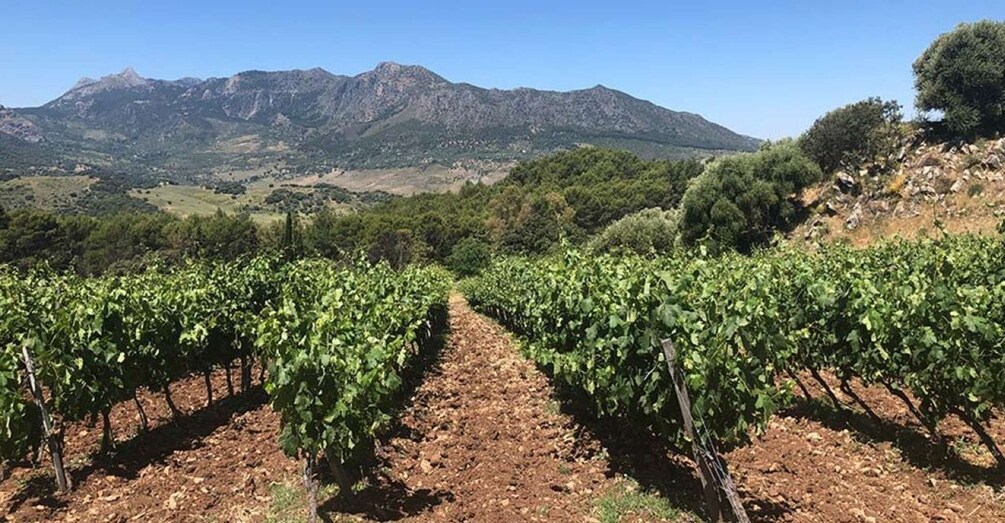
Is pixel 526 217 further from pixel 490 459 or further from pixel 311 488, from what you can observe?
pixel 311 488

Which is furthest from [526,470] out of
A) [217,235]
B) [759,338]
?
[217,235]

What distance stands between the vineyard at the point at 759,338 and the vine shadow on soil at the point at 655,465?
440 mm

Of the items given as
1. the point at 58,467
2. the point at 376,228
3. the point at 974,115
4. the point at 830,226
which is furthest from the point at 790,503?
the point at 376,228

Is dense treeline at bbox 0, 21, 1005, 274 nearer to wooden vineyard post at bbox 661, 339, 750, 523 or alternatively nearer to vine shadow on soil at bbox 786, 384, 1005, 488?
wooden vineyard post at bbox 661, 339, 750, 523

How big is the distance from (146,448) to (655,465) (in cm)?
729

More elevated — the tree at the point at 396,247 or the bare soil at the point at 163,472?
the bare soil at the point at 163,472

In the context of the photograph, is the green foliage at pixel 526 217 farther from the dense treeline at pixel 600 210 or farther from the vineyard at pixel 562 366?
the vineyard at pixel 562 366

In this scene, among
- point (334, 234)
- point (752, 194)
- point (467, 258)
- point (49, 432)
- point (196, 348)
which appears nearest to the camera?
point (49, 432)

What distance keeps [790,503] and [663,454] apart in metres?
1.79

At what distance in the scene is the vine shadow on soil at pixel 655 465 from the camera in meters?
6.40

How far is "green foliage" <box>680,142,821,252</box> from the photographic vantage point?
4078 cm

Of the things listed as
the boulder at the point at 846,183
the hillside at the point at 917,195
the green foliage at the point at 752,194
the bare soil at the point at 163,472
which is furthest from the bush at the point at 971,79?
the bare soil at the point at 163,472

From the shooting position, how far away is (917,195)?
3484 cm

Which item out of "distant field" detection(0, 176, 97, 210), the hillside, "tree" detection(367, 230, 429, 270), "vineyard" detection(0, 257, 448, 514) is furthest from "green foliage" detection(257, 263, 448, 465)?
"distant field" detection(0, 176, 97, 210)
